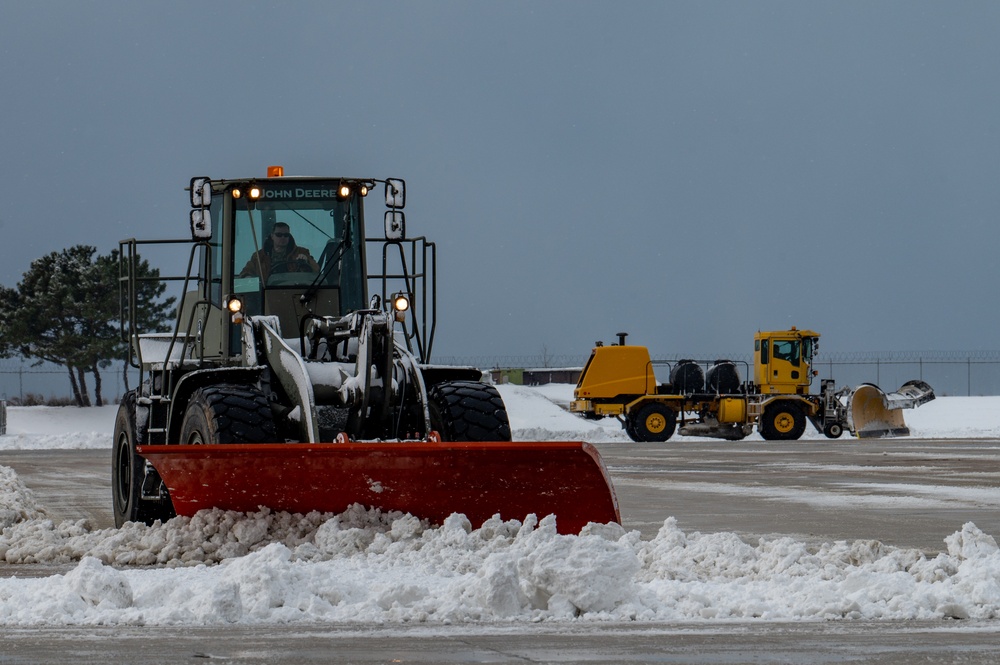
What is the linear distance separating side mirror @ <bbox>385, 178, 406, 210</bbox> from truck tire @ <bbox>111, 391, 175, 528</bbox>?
2599 millimetres

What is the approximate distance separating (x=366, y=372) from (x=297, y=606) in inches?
125

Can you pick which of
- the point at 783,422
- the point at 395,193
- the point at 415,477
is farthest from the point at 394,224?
the point at 783,422

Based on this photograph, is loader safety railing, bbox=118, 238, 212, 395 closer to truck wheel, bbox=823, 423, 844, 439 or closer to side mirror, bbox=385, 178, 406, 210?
side mirror, bbox=385, 178, 406, 210

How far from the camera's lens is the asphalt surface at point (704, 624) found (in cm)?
561

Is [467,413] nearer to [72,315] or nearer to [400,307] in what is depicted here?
[400,307]

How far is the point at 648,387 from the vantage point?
3612 cm

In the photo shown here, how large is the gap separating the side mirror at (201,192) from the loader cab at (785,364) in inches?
1093

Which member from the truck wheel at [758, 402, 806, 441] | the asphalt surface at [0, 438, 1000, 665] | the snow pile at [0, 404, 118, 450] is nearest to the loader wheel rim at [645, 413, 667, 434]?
the truck wheel at [758, 402, 806, 441]

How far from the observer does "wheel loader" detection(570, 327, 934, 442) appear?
35.8 metres

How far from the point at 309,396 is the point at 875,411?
93.5 feet

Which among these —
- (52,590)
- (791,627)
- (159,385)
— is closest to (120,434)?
(159,385)

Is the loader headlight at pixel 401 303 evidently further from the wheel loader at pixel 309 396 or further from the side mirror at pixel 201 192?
the side mirror at pixel 201 192

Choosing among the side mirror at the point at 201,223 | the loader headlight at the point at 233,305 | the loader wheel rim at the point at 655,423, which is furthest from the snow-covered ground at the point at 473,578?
the loader wheel rim at the point at 655,423

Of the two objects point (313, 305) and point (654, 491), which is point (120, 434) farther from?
point (654, 491)
